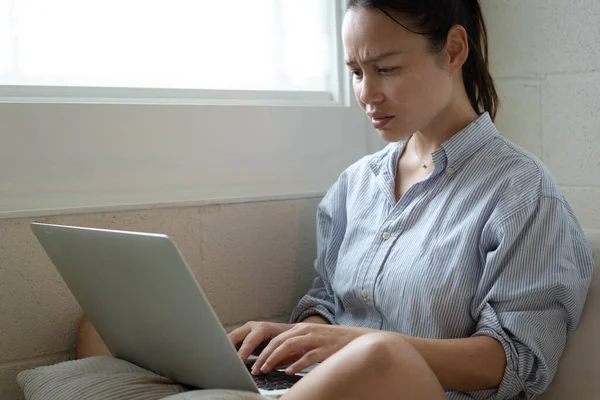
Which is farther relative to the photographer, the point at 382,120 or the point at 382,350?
the point at 382,120

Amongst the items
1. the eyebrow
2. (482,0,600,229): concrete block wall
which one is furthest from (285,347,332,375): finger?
(482,0,600,229): concrete block wall

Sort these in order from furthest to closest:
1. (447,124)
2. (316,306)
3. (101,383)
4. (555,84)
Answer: (555,84)
(316,306)
(447,124)
(101,383)

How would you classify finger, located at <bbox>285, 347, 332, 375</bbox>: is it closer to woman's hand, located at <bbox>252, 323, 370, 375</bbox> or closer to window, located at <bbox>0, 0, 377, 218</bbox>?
woman's hand, located at <bbox>252, 323, 370, 375</bbox>

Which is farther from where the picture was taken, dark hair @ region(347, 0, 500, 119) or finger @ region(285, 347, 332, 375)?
dark hair @ region(347, 0, 500, 119)

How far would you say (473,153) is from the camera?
144 cm

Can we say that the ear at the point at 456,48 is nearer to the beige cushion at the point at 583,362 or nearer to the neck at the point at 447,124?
the neck at the point at 447,124

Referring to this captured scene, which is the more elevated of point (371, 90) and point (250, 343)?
point (371, 90)

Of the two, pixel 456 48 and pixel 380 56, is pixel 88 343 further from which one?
pixel 456 48

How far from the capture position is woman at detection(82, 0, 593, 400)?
1.27 m

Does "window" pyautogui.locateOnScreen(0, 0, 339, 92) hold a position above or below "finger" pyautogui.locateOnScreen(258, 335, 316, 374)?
above

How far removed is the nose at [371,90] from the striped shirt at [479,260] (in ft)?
0.49

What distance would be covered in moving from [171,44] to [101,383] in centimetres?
80

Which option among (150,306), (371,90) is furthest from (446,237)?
(150,306)

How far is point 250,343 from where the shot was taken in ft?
4.36
